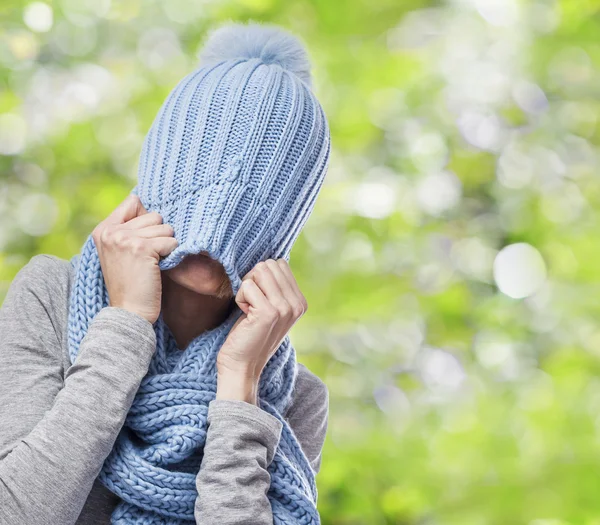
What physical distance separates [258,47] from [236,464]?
0.66 m

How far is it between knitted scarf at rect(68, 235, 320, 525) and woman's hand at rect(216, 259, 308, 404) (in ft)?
0.14

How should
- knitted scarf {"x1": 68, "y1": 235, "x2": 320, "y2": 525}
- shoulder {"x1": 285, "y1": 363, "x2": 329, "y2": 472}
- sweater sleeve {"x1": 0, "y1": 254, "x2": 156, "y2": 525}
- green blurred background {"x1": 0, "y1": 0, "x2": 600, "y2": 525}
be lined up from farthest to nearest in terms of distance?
green blurred background {"x1": 0, "y1": 0, "x2": 600, "y2": 525} → shoulder {"x1": 285, "y1": 363, "x2": 329, "y2": 472} → knitted scarf {"x1": 68, "y1": 235, "x2": 320, "y2": 525} → sweater sleeve {"x1": 0, "y1": 254, "x2": 156, "y2": 525}

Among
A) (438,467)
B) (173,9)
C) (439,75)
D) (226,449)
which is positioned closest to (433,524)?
(438,467)

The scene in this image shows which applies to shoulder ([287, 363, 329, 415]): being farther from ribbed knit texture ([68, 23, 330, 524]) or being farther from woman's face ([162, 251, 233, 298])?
woman's face ([162, 251, 233, 298])

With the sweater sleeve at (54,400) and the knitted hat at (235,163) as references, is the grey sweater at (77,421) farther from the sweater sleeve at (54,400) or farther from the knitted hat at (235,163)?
the knitted hat at (235,163)

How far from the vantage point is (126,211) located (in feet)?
3.53

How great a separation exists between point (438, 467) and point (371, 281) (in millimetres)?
612

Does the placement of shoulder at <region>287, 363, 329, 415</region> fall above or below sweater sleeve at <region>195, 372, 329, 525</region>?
below

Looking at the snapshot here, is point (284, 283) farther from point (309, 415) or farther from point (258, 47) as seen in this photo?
point (258, 47)

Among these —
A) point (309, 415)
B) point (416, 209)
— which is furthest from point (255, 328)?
point (416, 209)

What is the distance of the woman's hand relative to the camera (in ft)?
3.45

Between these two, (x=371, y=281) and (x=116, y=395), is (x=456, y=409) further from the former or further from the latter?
(x=116, y=395)

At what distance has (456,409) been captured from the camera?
2420 mm

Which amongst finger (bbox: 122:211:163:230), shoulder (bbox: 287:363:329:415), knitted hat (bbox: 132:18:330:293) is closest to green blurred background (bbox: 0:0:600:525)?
shoulder (bbox: 287:363:329:415)
